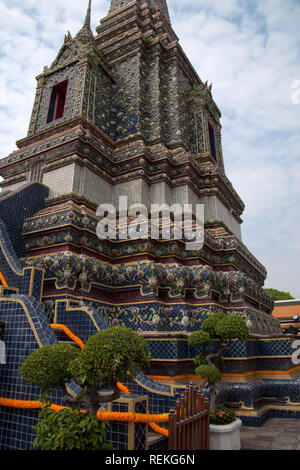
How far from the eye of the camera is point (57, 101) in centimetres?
1552

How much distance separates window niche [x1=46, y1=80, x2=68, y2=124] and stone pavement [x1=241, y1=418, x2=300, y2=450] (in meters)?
13.4

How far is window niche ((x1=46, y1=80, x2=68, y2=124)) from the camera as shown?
15.0 metres

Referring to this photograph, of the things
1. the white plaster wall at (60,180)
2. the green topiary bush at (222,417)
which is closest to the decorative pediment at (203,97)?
the white plaster wall at (60,180)

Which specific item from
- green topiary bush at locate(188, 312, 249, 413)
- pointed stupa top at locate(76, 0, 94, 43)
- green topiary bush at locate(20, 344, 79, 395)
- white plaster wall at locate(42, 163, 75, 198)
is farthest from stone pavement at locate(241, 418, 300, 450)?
pointed stupa top at locate(76, 0, 94, 43)

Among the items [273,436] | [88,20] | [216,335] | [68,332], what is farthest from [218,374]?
[88,20]

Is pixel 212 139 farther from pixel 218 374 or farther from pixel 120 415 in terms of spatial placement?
pixel 120 415

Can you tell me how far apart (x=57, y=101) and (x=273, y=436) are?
14.9 meters

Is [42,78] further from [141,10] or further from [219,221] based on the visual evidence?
[219,221]

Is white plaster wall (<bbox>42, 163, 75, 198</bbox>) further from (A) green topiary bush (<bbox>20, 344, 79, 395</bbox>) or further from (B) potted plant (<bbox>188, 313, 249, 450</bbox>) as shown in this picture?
(A) green topiary bush (<bbox>20, 344, 79, 395</bbox>)

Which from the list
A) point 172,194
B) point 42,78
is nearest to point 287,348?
point 172,194
